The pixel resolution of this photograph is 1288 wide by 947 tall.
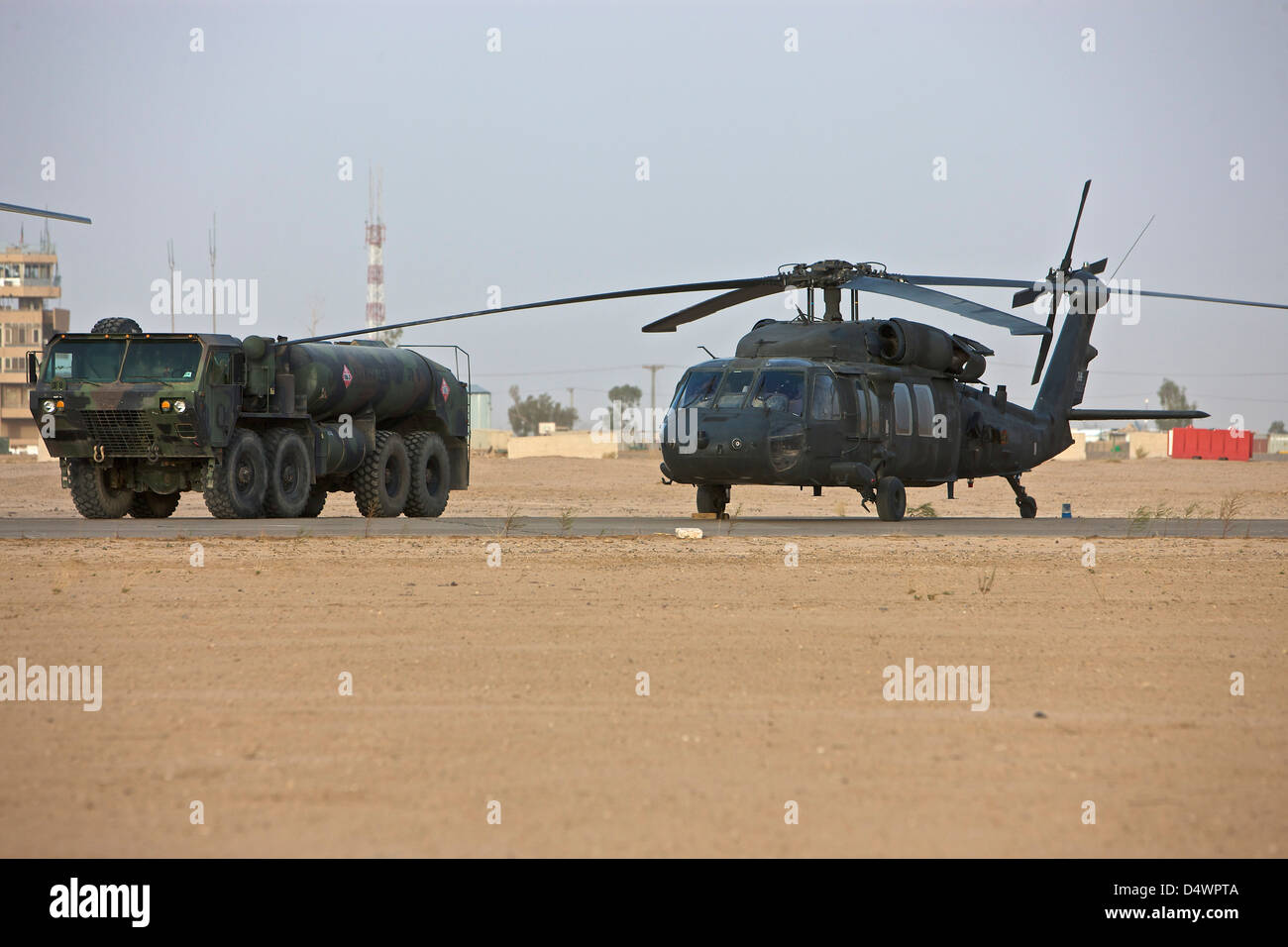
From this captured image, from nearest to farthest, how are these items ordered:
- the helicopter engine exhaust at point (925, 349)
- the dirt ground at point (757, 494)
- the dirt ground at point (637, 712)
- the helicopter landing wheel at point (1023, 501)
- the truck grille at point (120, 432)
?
the dirt ground at point (637, 712), the truck grille at point (120, 432), the helicopter engine exhaust at point (925, 349), the helicopter landing wheel at point (1023, 501), the dirt ground at point (757, 494)

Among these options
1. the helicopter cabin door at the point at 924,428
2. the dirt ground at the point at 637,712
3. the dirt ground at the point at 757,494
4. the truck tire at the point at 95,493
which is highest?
the helicopter cabin door at the point at 924,428

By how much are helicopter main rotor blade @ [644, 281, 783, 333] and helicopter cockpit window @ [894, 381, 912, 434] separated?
2.05m

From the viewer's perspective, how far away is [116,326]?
1794 cm

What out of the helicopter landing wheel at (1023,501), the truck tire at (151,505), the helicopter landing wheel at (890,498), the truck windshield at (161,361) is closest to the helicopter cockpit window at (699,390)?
the helicopter landing wheel at (890,498)

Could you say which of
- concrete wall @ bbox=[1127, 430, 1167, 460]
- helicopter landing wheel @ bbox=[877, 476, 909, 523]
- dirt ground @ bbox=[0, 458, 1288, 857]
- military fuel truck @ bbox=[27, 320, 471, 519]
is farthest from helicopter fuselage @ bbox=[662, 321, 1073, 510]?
concrete wall @ bbox=[1127, 430, 1167, 460]

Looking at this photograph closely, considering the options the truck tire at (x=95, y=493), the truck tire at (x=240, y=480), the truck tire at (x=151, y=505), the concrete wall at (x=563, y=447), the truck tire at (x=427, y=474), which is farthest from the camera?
the concrete wall at (x=563, y=447)

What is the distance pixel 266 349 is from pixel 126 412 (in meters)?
2.30

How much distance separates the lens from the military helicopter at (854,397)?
1670 centimetres

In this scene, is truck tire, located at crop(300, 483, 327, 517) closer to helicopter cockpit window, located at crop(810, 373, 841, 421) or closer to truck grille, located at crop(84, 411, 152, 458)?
truck grille, located at crop(84, 411, 152, 458)

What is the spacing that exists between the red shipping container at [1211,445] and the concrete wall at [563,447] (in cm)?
3556

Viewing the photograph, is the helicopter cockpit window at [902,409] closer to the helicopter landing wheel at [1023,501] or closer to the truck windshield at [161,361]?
the helicopter landing wheel at [1023,501]
